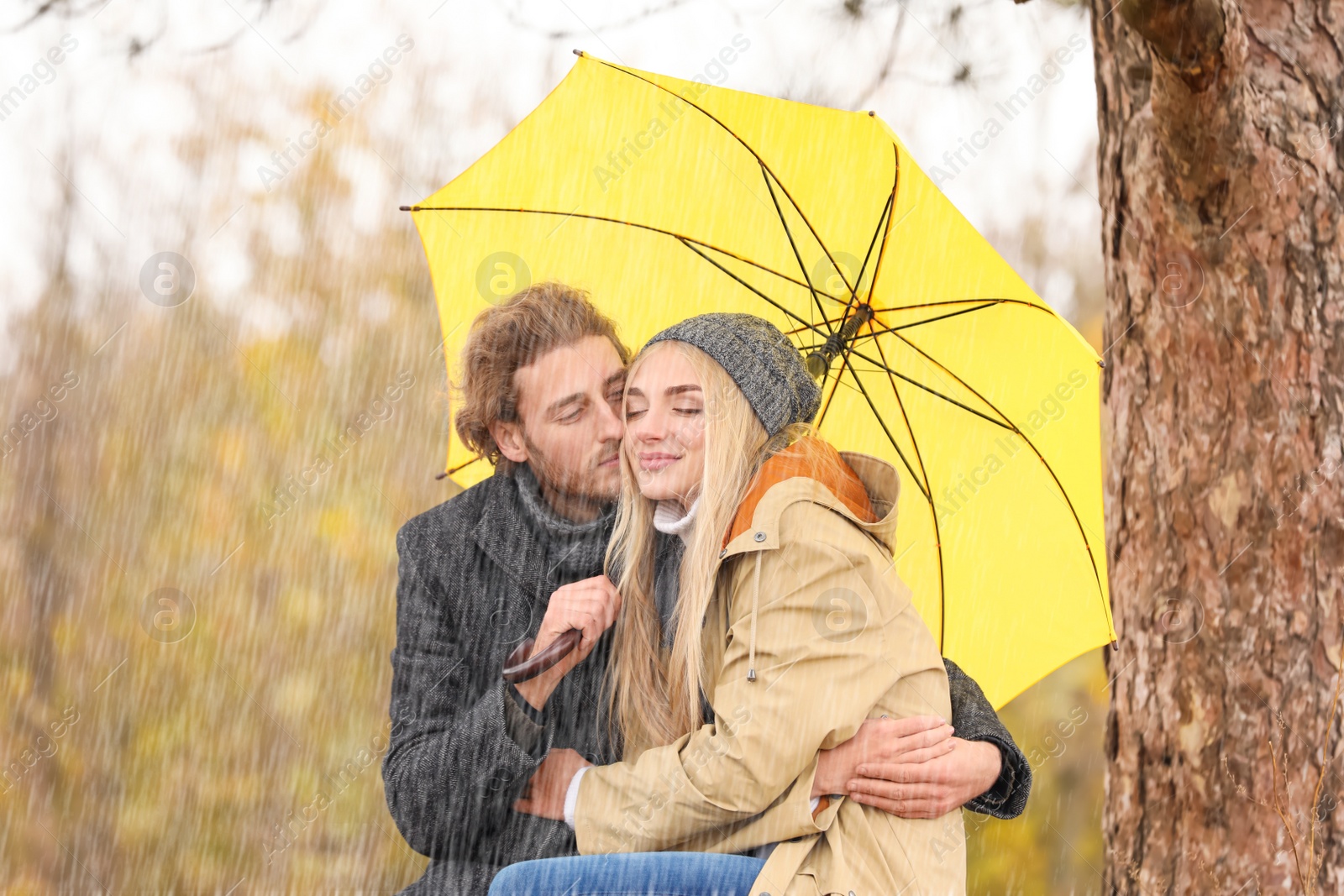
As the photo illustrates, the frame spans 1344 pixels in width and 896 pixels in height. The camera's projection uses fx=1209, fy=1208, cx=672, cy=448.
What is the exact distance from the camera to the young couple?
7.13ft

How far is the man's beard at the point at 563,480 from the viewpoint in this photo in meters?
2.82

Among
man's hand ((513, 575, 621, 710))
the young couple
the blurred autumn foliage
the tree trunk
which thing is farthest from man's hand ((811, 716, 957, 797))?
the blurred autumn foliage

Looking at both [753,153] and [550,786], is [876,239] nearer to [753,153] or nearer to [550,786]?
[753,153]

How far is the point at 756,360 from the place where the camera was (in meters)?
2.46

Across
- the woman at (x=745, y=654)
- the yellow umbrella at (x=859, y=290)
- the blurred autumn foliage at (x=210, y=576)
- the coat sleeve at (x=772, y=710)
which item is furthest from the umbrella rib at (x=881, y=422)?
the blurred autumn foliage at (x=210, y=576)

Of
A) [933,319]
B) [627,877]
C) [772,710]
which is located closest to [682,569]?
[772,710]

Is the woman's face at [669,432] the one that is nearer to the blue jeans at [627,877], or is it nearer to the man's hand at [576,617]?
the man's hand at [576,617]

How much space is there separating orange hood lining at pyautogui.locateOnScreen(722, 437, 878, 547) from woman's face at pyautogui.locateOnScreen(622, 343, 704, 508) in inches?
6.0

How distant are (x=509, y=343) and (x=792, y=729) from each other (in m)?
1.24

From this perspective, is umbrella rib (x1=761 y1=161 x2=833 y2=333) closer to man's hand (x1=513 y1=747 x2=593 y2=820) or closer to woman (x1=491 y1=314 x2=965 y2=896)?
woman (x1=491 y1=314 x2=965 y2=896)

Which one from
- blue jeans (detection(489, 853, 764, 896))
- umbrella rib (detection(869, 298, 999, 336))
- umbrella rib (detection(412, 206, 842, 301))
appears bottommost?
blue jeans (detection(489, 853, 764, 896))

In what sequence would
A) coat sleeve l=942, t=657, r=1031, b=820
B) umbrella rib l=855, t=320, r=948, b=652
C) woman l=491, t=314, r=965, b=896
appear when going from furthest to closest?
umbrella rib l=855, t=320, r=948, b=652, coat sleeve l=942, t=657, r=1031, b=820, woman l=491, t=314, r=965, b=896

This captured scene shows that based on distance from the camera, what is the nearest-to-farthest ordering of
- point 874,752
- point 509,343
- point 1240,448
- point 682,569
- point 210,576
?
point 874,752 → point 682,569 → point 509,343 → point 1240,448 → point 210,576

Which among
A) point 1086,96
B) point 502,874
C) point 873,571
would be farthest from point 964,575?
point 1086,96
